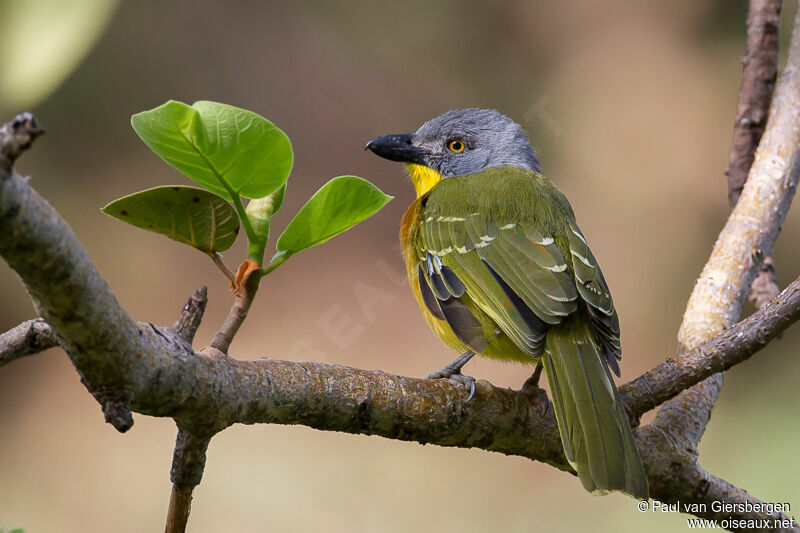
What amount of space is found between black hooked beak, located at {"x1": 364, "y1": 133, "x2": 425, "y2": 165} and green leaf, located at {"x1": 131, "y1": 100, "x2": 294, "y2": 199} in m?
2.05

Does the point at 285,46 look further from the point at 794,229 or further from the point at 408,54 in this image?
the point at 794,229

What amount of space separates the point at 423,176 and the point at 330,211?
207cm

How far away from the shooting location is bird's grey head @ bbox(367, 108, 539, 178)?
369 centimetres

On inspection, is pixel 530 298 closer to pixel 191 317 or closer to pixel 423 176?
pixel 191 317

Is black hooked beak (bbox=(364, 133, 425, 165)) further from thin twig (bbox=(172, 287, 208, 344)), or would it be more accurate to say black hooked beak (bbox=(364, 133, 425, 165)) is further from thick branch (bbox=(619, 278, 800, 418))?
thin twig (bbox=(172, 287, 208, 344))

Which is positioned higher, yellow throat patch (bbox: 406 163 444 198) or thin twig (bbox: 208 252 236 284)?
yellow throat patch (bbox: 406 163 444 198)

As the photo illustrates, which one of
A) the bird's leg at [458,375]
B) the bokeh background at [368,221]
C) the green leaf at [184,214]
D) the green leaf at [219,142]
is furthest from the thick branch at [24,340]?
the bokeh background at [368,221]

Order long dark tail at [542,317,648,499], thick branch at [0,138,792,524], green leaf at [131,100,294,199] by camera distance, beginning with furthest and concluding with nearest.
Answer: long dark tail at [542,317,648,499]
green leaf at [131,100,294,199]
thick branch at [0,138,792,524]

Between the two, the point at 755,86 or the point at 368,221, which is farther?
the point at 368,221

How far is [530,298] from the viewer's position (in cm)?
244

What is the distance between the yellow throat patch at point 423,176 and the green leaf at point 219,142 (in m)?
2.11

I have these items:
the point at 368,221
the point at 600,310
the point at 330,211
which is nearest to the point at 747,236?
the point at 600,310

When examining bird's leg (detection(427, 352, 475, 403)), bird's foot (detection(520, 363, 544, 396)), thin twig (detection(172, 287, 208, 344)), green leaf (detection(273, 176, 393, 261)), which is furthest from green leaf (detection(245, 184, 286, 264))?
bird's foot (detection(520, 363, 544, 396))

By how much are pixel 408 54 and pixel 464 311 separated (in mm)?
3452
